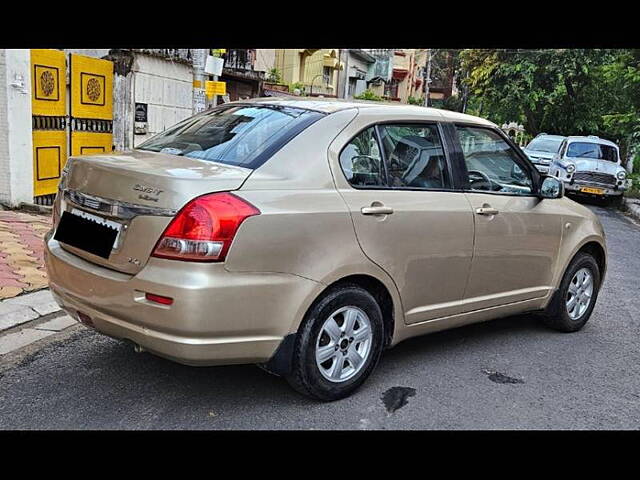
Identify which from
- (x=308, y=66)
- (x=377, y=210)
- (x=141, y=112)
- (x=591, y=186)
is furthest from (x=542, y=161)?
(x=308, y=66)

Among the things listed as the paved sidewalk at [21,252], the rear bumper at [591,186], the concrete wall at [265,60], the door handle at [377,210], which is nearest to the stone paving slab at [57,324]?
the paved sidewalk at [21,252]

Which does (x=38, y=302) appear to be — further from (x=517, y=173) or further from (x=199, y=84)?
(x=199, y=84)

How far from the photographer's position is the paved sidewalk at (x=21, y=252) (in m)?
5.46

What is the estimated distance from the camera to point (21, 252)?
649cm

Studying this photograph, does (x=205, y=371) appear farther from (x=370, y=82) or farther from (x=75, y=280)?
(x=370, y=82)

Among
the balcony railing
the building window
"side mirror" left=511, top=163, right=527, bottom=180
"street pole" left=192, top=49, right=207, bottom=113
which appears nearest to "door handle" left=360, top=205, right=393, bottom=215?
"side mirror" left=511, top=163, right=527, bottom=180

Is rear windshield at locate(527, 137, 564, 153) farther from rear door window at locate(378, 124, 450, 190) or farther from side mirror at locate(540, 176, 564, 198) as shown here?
rear door window at locate(378, 124, 450, 190)

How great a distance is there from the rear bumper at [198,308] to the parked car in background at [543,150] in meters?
17.2

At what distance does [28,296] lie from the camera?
5.21 metres

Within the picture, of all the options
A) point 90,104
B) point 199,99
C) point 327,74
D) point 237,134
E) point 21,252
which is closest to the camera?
point 237,134

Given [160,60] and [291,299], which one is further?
[160,60]

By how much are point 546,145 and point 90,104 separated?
1505 cm

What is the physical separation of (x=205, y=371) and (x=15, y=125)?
20.1 feet
